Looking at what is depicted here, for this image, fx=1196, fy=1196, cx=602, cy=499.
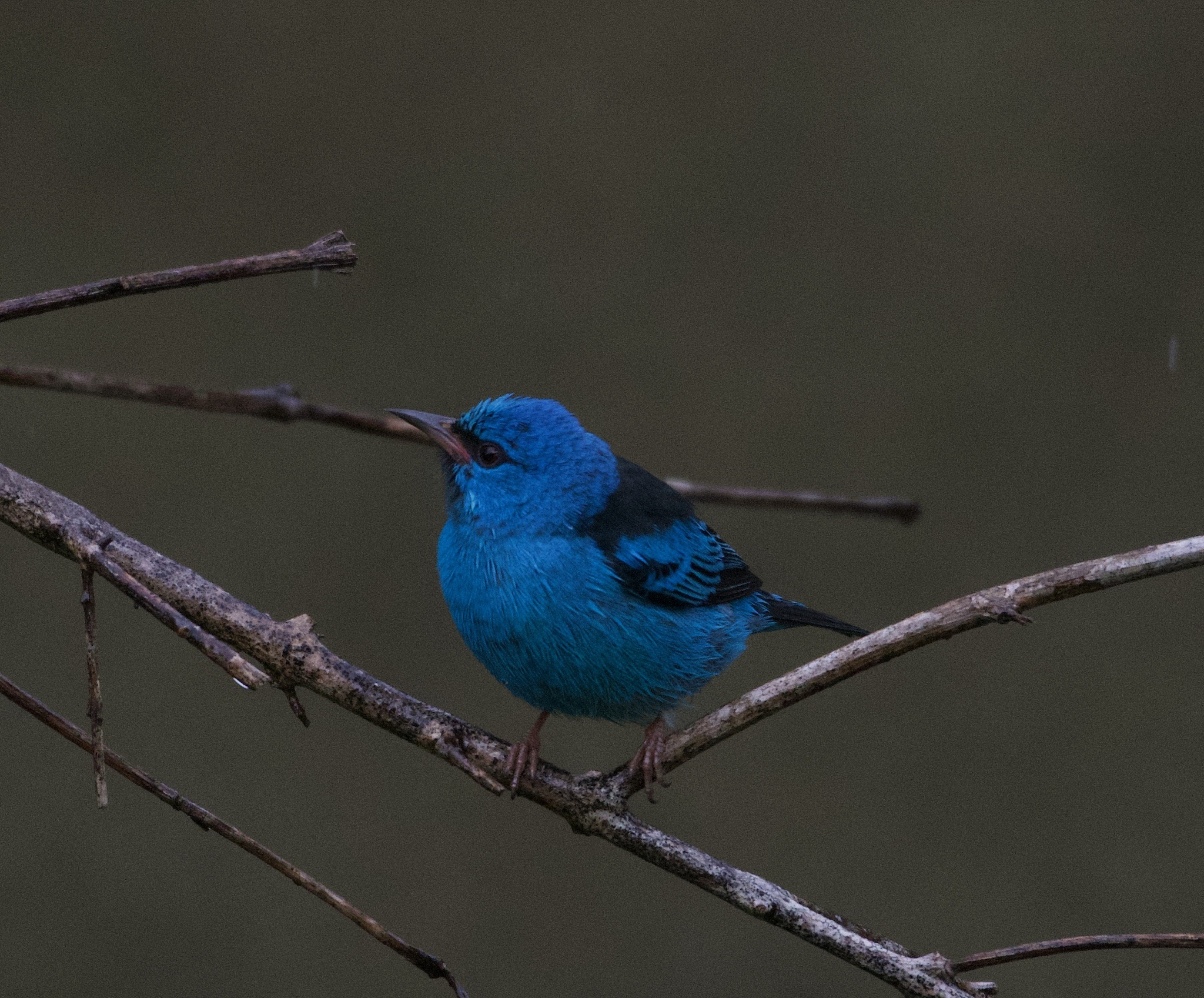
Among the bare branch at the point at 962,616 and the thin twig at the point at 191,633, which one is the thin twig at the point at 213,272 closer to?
the thin twig at the point at 191,633

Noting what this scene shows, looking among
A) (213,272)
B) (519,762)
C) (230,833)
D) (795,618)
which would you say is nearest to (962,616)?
(519,762)

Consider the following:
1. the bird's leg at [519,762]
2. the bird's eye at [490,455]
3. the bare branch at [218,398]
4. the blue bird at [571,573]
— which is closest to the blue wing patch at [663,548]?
the blue bird at [571,573]

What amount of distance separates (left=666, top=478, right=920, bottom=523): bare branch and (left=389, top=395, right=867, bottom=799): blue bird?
18cm

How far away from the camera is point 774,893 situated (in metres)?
1.68

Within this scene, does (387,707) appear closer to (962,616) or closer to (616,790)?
(616,790)

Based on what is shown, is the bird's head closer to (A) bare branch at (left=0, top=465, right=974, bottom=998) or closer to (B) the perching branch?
(B) the perching branch

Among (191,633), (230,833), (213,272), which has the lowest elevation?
(230,833)

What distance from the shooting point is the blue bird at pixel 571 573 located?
2.55 meters

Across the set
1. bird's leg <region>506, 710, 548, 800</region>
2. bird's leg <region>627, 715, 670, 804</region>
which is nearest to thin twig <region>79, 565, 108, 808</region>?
bird's leg <region>506, 710, 548, 800</region>

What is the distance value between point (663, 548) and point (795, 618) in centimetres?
50

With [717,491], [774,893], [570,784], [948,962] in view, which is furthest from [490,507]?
[948,962]

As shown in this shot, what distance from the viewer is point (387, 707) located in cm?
176

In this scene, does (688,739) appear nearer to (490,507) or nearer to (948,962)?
(948,962)

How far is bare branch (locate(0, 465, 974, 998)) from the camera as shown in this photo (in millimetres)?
1647
